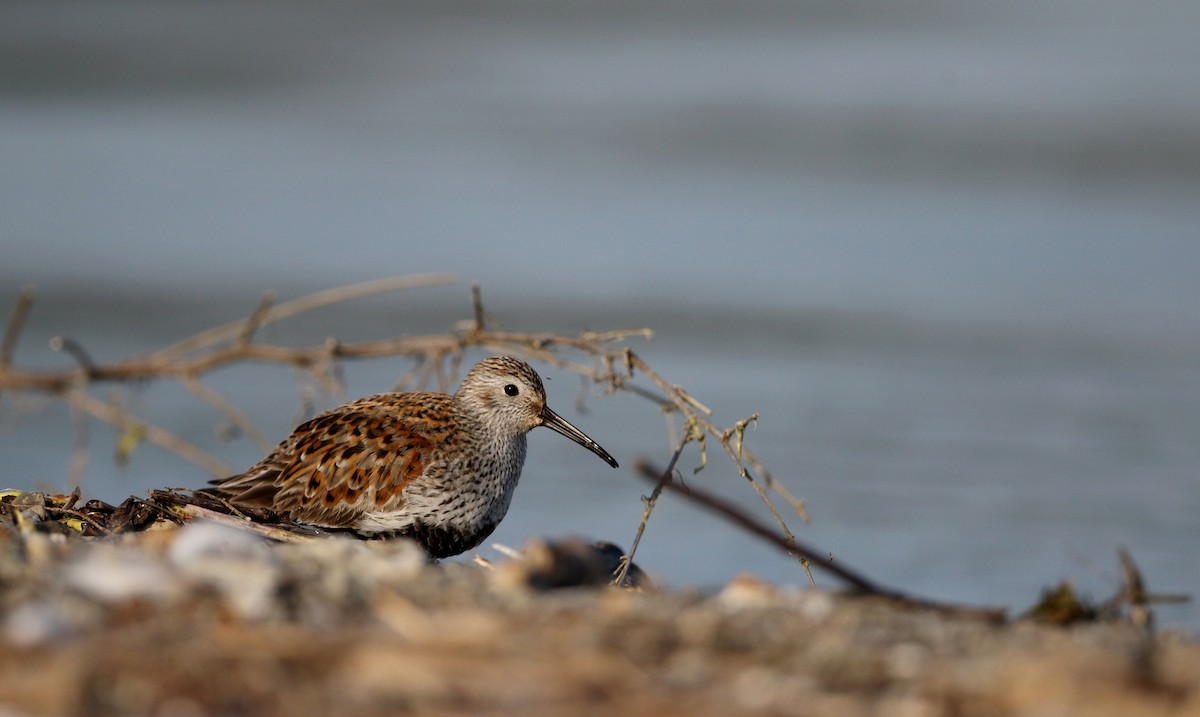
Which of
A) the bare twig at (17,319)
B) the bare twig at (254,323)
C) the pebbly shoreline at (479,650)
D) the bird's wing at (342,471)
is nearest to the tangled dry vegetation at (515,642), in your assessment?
the pebbly shoreline at (479,650)

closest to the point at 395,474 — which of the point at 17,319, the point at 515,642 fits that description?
the point at 17,319

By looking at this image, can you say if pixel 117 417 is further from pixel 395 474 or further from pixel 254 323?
pixel 395 474

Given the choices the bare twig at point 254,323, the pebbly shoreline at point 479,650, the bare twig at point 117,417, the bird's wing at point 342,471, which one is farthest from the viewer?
the bare twig at point 254,323

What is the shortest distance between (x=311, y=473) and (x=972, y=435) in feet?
22.8

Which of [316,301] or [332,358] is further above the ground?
[316,301]

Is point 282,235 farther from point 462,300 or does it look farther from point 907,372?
point 907,372

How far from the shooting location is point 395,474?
5.80m

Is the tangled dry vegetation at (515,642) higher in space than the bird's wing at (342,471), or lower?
higher

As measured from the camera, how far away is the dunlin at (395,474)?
5781 millimetres

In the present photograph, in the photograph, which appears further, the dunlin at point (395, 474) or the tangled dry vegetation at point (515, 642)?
the dunlin at point (395, 474)

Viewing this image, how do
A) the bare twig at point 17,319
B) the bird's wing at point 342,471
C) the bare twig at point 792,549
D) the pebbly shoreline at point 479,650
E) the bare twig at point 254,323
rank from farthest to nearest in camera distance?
1. the bare twig at point 254,323
2. the bird's wing at point 342,471
3. the bare twig at point 17,319
4. the bare twig at point 792,549
5. the pebbly shoreline at point 479,650

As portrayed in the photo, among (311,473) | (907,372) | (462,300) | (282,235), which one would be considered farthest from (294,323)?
(311,473)

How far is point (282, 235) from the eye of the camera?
18641 millimetres

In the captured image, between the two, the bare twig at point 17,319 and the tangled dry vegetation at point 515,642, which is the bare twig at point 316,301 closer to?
the bare twig at point 17,319
